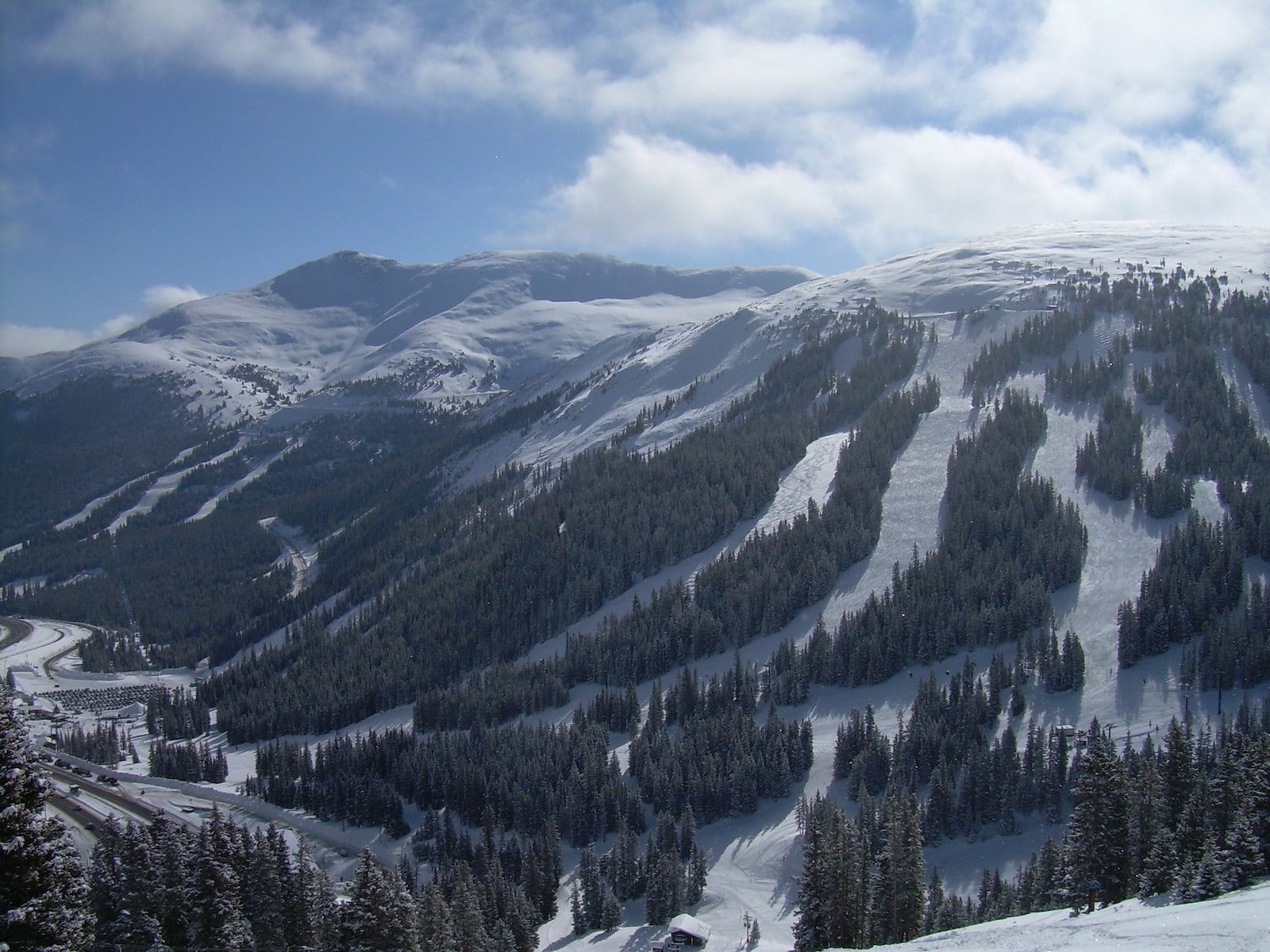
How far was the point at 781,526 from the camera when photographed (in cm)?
13875

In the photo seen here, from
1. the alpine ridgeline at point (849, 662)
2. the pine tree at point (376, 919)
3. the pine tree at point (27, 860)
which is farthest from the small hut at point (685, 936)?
the pine tree at point (27, 860)

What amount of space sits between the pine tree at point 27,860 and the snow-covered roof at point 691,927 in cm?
5247

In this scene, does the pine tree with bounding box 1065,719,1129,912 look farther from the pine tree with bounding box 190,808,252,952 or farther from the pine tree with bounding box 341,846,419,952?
the pine tree with bounding box 190,808,252,952

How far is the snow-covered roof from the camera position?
67.9m

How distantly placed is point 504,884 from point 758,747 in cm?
3237

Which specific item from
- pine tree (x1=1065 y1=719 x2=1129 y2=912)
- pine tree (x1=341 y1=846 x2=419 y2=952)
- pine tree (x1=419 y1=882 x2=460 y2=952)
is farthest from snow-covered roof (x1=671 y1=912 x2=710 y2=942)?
pine tree (x1=341 y1=846 x2=419 y2=952)

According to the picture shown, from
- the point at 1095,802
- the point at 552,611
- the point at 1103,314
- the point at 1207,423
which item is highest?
the point at 1103,314

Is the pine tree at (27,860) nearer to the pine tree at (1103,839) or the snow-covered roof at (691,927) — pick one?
the pine tree at (1103,839)

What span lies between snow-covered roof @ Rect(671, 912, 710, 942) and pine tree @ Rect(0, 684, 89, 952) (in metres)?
52.5

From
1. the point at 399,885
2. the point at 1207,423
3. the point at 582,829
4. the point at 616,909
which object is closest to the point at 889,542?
the point at 1207,423

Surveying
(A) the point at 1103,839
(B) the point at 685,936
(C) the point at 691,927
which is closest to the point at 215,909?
(B) the point at 685,936

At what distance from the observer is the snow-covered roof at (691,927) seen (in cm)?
6794

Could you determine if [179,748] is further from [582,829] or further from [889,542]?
[889,542]

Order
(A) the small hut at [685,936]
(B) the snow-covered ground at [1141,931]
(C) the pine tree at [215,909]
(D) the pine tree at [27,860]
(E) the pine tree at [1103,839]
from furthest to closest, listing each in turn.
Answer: (A) the small hut at [685,936], (E) the pine tree at [1103,839], (C) the pine tree at [215,909], (B) the snow-covered ground at [1141,931], (D) the pine tree at [27,860]
